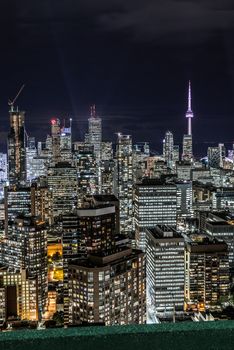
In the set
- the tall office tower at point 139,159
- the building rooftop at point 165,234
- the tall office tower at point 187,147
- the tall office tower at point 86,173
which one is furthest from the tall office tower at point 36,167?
Result: the building rooftop at point 165,234

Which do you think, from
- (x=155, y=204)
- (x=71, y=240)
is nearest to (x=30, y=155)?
(x=155, y=204)

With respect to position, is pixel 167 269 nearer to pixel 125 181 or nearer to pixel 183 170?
pixel 125 181

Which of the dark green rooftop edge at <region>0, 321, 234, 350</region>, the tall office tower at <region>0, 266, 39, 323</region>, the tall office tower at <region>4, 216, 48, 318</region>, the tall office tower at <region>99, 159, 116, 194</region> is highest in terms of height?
the dark green rooftop edge at <region>0, 321, 234, 350</region>

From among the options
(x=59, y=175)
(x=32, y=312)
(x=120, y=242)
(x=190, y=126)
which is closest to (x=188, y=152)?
(x=190, y=126)

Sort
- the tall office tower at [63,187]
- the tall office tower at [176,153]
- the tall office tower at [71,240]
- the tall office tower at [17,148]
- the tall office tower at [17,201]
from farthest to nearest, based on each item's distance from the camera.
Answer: the tall office tower at [176,153] → the tall office tower at [17,148] → the tall office tower at [63,187] → the tall office tower at [17,201] → the tall office tower at [71,240]

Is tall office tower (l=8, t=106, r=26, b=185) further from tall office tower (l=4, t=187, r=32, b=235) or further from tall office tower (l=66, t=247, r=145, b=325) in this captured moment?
tall office tower (l=66, t=247, r=145, b=325)

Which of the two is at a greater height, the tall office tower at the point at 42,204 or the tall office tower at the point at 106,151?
the tall office tower at the point at 106,151

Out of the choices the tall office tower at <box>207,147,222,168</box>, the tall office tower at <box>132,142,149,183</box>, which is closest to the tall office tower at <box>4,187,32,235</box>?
the tall office tower at <box>132,142,149,183</box>

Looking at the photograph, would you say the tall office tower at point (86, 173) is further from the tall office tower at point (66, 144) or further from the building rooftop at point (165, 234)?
the building rooftop at point (165, 234)
